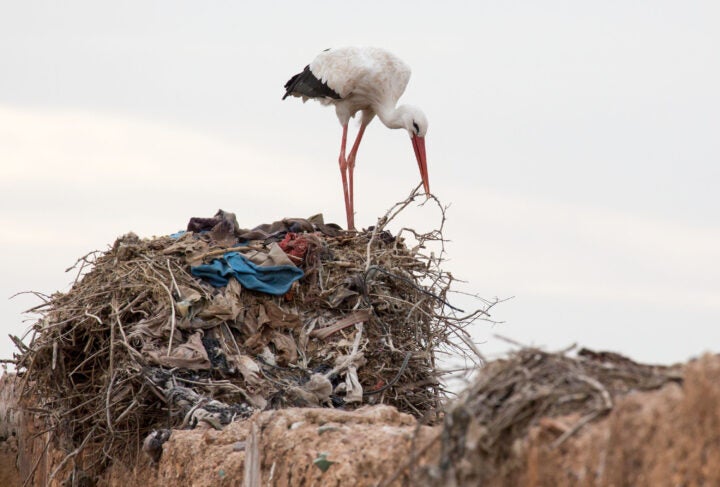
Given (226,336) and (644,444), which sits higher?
(226,336)

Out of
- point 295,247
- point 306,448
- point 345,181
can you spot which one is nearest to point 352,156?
point 345,181

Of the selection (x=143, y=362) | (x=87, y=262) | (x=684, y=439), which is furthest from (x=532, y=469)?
(x=87, y=262)

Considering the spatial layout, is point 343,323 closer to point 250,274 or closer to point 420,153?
point 250,274

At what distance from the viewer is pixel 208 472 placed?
589cm

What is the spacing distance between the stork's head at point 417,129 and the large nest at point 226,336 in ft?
7.35

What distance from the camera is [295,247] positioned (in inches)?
368

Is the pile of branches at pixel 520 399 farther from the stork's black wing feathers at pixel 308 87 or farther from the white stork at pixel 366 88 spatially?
the stork's black wing feathers at pixel 308 87

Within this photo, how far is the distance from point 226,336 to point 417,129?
13.5 feet

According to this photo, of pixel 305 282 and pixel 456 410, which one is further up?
pixel 305 282

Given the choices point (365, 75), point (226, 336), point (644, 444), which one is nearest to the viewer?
point (644, 444)

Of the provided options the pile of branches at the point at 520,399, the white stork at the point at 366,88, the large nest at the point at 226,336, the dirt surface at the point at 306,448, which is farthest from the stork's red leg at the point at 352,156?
the pile of branches at the point at 520,399

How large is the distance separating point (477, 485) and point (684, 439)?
671 mm

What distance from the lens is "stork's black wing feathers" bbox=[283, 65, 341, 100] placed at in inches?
479

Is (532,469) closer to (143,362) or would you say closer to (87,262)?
(143,362)
